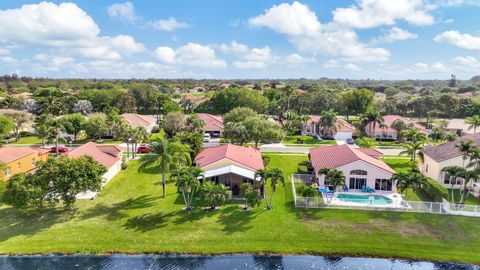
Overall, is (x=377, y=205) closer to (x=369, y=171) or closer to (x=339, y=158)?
(x=369, y=171)

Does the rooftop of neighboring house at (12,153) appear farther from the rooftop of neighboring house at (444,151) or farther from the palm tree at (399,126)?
the palm tree at (399,126)

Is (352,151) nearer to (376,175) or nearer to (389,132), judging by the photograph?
(376,175)

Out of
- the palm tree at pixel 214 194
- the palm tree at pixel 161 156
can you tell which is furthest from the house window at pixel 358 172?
the palm tree at pixel 161 156

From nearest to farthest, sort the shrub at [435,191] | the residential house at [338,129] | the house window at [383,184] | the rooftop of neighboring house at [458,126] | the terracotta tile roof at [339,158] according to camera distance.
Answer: the shrub at [435,191] < the house window at [383,184] < the terracotta tile roof at [339,158] < the residential house at [338,129] < the rooftop of neighboring house at [458,126]

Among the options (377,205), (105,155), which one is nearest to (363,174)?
(377,205)

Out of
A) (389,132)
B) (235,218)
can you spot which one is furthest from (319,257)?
(389,132)

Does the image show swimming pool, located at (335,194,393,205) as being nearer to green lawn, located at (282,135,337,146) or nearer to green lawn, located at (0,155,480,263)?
green lawn, located at (0,155,480,263)
